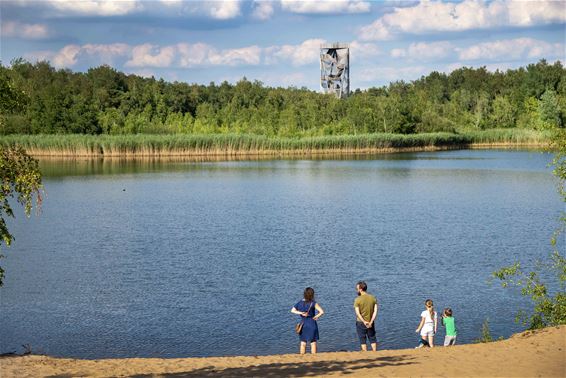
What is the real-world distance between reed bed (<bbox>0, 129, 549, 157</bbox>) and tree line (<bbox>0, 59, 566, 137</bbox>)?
5.96 metres

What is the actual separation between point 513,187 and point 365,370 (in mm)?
41581

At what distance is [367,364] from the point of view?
14.1 m

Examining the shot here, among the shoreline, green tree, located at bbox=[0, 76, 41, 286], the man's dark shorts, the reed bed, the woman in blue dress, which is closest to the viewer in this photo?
green tree, located at bbox=[0, 76, 41, 286]

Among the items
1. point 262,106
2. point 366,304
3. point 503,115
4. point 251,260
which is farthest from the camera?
point 262,106

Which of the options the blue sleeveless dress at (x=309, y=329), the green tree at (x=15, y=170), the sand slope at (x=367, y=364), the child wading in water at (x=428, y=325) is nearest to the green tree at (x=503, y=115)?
the child wading in water at (x=428, y=325)

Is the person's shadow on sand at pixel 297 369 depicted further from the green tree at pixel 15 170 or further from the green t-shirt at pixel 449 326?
the green tree at pixel 15 170

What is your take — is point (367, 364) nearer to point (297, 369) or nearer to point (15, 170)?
point (297, 369)

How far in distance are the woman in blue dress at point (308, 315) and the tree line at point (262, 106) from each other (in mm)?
84822

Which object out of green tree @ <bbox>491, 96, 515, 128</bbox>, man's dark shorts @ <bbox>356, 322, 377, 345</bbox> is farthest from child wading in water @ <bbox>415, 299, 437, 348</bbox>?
green tree @ <bbox>491, 96, 515, 128</bbox>

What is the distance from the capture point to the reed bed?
89500 millimetres

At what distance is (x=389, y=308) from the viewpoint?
21156 mm

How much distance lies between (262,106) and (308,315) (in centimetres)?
10645

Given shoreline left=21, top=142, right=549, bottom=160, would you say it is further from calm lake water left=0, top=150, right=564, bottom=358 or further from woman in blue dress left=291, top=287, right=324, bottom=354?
woman in blue dress left=291, top=287, right=324, bottom=354

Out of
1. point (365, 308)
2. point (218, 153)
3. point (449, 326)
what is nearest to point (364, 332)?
point (365, 308)
